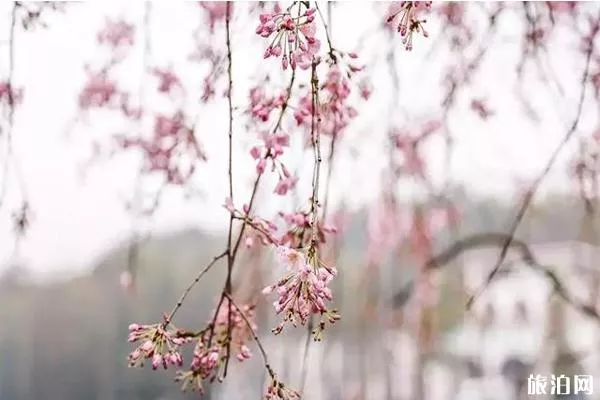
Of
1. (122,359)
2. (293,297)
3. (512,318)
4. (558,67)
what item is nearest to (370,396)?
(512,318)

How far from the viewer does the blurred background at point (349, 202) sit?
5.01 ft

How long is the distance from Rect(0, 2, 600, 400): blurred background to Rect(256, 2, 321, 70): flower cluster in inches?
17.8

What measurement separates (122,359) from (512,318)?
0.82 m

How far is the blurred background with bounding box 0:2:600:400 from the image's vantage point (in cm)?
153

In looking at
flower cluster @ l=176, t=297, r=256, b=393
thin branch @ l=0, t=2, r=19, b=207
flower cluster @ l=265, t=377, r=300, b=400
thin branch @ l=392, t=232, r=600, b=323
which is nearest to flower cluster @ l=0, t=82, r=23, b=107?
thin branch @ l=0, t=2, r=19, b=207

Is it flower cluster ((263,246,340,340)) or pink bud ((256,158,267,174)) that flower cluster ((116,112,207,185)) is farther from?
flower cluster ((263,246,340,340))

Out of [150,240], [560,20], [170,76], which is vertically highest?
[560,20]

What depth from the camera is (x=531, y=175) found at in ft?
6.00

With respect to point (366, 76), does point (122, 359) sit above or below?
below

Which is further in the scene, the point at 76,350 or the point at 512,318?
the point at 512,318

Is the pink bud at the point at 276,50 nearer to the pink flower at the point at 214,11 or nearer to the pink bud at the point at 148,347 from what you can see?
the pink bud at the point at 148,347

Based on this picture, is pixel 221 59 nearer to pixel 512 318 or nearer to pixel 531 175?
pixel 531 175

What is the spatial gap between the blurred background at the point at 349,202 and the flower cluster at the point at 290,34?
451mm

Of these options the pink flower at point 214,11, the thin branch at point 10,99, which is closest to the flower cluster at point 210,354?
the thin branch at point 10,99
